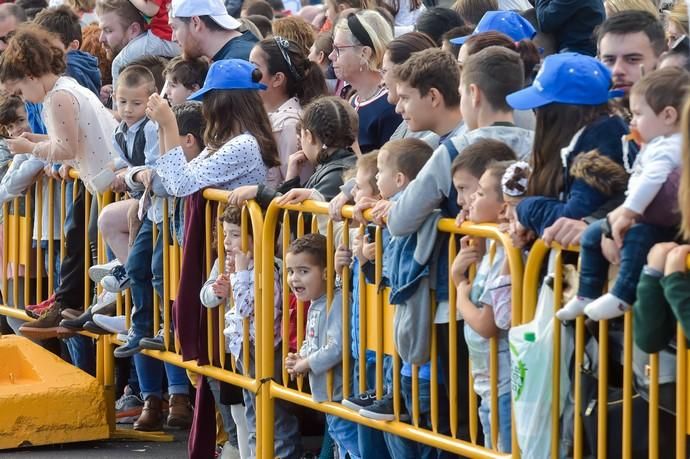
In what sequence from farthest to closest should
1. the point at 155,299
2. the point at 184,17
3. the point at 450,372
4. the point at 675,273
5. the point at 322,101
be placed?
the point at 184,17
the point at 155,299
the point at 322,101
the point at 450,372
the point at 675,273

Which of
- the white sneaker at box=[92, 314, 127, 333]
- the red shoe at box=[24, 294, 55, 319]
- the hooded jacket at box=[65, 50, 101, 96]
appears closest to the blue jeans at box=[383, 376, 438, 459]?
the white sneaker at box=[92, 314, 127, 333]

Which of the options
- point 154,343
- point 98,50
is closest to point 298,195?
point 154,343

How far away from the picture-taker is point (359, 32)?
8375 millimetres

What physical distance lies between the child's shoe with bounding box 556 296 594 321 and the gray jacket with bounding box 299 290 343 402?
5.96 feet

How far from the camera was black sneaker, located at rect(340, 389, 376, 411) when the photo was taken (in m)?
6.83

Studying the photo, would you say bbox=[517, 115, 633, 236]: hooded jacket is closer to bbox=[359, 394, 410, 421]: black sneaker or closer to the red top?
bbox=[359, 394, 410, 421]: black sneaker

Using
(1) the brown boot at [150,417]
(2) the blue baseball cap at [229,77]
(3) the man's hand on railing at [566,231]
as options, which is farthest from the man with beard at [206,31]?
(3) the man's hand on railing at [566,231]

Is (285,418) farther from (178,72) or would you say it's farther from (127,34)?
(127,34)

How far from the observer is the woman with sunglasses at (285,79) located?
27.8ft

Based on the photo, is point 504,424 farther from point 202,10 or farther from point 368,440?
point 202,10

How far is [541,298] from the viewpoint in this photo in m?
5.66

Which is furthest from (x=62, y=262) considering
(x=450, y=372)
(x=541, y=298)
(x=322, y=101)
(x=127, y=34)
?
(x=541, y=298)

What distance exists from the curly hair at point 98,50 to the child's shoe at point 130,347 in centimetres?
327

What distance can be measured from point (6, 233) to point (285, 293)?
3.45 meters
